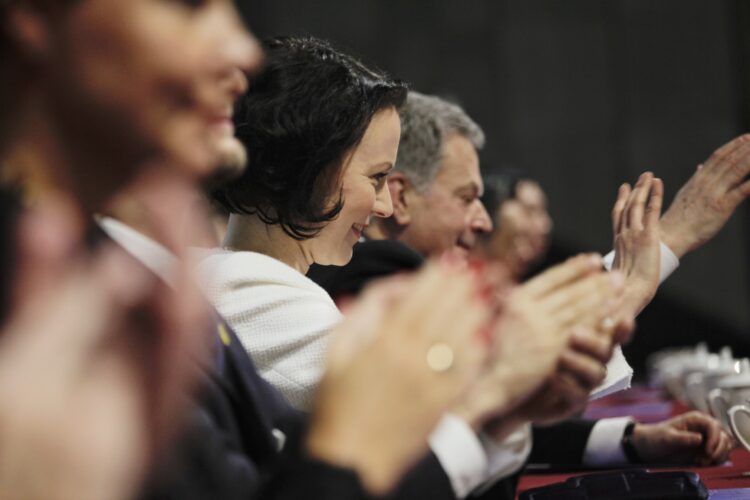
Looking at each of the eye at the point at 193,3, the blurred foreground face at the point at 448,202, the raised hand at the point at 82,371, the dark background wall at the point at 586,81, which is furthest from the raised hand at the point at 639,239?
the dark background wall at the point at 586,81

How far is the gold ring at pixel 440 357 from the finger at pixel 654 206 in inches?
48.3

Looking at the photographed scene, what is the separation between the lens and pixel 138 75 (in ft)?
2.18

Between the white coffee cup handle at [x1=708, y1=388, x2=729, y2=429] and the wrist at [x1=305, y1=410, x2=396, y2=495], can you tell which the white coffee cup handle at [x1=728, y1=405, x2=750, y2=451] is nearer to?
the white coffee cup handle at [x1=708, y1=388, x2=729, y2=429]

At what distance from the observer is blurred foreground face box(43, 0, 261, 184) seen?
25.4 inches

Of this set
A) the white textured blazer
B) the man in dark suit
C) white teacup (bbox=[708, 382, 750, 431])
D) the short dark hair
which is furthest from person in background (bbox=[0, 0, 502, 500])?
the man in dark suit

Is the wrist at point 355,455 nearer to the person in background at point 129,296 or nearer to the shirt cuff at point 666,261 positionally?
the person in background at point 129,296

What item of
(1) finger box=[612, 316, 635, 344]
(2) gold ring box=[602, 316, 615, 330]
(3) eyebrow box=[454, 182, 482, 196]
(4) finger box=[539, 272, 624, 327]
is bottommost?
(3) eyebrow box=[454, 182, 482, 196]

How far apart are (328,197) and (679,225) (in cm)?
73

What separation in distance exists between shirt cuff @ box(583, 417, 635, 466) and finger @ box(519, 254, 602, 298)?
47.6 inches

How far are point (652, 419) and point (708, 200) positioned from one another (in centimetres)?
85

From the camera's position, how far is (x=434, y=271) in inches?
30.8

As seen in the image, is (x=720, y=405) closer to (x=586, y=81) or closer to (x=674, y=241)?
(x=674, y=241)

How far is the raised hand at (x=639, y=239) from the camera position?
181 cm

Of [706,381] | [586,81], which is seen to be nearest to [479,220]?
[706,381]
